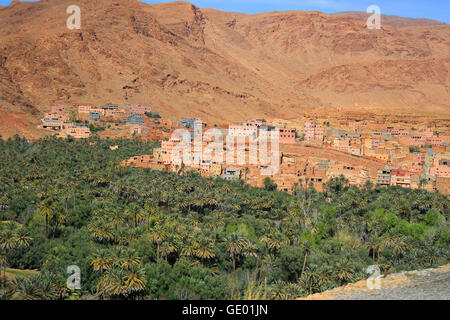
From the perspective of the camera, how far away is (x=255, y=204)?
131ft

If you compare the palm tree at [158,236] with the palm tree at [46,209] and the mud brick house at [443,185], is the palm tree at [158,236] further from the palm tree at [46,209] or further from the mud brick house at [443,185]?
the mud brick house at [443,185]

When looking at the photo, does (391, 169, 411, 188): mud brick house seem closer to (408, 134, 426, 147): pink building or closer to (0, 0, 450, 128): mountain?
(408, 134, 426, 147): pink building

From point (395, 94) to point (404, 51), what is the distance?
164 feet

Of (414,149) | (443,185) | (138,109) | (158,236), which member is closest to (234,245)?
(158,236)

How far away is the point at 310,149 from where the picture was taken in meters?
60.8

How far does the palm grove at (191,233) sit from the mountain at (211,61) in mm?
46296

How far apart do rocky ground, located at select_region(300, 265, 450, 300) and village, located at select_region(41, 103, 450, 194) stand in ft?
118

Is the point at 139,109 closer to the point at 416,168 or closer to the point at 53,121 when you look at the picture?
the point at 53,121

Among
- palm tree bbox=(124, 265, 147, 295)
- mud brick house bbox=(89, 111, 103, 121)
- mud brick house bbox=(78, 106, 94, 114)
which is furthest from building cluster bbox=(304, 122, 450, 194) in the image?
mud brick house bbox=(78, 106, 94, 114)

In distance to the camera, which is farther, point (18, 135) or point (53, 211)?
point (18, 135)

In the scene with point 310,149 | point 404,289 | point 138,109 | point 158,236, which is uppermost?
point 138,109

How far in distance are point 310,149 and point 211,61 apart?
8108cm

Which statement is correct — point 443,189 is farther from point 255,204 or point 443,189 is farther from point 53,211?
point 53,211
